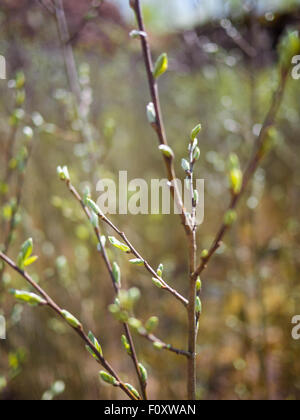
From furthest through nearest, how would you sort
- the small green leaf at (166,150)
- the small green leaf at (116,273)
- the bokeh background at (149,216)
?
the bokeh background at (149,216)
the small green leaf at (116,273)
the small green leaf at (166,150)

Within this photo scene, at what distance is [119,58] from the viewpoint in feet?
10.4

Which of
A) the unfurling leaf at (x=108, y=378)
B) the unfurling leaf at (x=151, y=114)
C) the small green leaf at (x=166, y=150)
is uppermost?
the unfurling leaf at (x=151, y=114)

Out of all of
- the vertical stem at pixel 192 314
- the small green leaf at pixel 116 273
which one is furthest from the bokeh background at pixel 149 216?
the vertical stem at pixel 192 314

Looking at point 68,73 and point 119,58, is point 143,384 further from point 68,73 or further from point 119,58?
point 119,58

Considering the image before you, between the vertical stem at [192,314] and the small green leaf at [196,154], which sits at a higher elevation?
the small green leaf at [196,154]

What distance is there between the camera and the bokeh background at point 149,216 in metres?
1.37

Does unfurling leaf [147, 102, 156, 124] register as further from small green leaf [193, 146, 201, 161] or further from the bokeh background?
the bokeh background

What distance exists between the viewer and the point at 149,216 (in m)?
2.38

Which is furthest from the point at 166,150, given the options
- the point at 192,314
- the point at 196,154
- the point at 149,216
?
the point at 149,216

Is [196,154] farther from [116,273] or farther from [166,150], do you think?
[116,273]

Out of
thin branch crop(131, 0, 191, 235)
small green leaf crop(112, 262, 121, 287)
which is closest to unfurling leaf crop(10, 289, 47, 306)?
small green leaf crop(112, 262, 121, 287)

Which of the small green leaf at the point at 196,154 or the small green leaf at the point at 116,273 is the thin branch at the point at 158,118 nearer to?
the small green leaf at the point at 196,154

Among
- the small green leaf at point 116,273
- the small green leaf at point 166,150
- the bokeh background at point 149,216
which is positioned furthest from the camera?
the bokeh background at point 149,216
